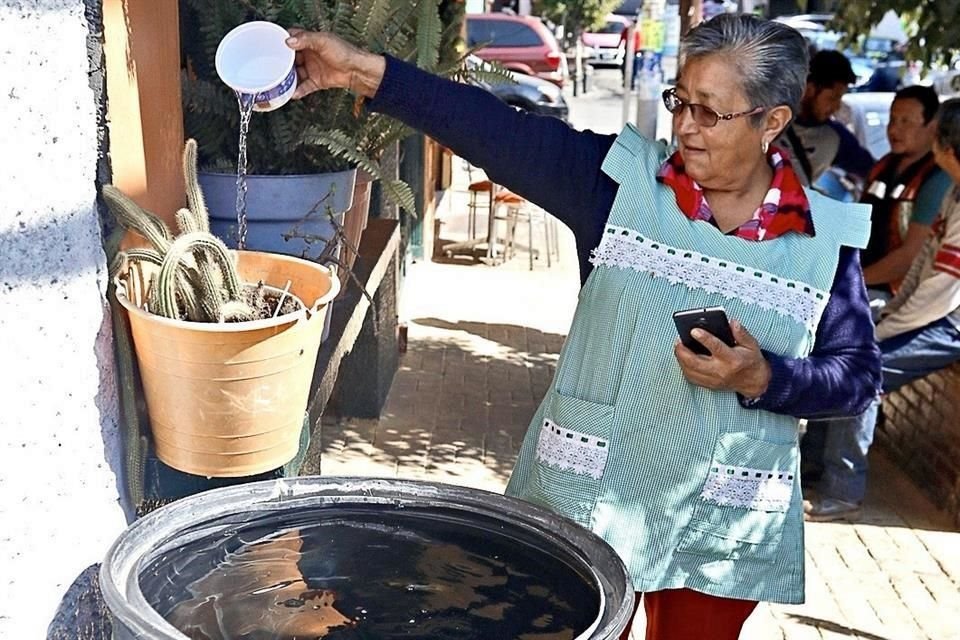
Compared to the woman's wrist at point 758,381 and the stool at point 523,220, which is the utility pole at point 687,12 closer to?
the stool at point 523,220

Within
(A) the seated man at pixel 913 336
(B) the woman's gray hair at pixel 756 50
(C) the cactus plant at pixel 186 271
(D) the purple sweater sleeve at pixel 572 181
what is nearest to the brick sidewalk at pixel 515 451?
(A) the seated man at pixel 913 336

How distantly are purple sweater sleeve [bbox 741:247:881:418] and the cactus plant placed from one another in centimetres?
103

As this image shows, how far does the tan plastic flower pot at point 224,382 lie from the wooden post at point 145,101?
21 centimetres

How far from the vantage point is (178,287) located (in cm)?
178

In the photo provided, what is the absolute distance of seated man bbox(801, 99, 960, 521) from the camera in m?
4.70

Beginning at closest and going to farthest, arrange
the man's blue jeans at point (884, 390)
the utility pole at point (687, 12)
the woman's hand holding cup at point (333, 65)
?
the woman's hand holding cup at point (333, 65), the man's blue jeans at point (884, 390), the utility pole at point (687, 12)

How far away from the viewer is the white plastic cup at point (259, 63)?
6.52ft

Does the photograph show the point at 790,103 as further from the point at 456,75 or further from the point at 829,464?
the point at 829,464

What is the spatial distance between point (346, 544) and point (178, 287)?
0.46 m

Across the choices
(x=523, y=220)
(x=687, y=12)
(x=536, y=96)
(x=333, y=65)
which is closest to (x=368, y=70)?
(x=333, y=65)

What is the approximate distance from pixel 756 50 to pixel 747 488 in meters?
0.84

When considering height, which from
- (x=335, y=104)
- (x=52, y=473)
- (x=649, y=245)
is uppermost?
(x=335, y=104)

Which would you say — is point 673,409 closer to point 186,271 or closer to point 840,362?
point 840,362

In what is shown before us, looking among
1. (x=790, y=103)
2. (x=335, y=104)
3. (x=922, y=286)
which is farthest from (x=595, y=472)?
(x=922, y=286)
